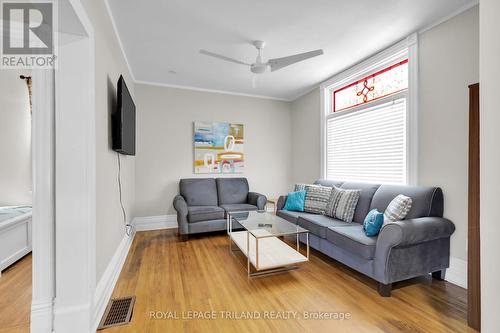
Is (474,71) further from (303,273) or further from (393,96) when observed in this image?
(303,273)

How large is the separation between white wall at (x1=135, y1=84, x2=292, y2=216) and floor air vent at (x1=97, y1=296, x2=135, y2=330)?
2190mm

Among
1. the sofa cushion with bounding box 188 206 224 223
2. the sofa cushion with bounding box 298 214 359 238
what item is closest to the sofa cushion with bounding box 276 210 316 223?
the sofa cushion with bounding box 298 214 359 238

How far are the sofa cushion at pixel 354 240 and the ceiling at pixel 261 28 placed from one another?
219cm

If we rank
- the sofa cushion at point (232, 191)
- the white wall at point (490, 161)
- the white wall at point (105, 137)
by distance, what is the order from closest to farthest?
the white wall at point (490, 161) → the white wall at point (105, 137) → the sofa cushion at point (232, 191)

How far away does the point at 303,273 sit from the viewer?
91.7 inches

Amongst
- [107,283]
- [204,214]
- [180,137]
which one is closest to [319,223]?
[204,214]

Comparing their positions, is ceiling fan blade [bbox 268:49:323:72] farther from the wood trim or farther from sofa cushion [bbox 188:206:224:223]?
sofa cushion [bbox 188:206:224:223]

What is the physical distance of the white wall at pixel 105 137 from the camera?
1688 millimetres

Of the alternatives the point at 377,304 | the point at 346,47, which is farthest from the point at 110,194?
the point at 346,47

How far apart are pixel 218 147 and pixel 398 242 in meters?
3.25

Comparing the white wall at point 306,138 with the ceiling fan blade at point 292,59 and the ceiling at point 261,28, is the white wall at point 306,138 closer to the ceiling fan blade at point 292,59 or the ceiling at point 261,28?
the ceiling at point 261,28

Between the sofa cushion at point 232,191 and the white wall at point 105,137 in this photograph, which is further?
the sofa cushion at point 232,191

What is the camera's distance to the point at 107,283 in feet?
6.09

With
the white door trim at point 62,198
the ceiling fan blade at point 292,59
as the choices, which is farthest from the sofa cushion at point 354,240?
the white door trim at point 62,198
